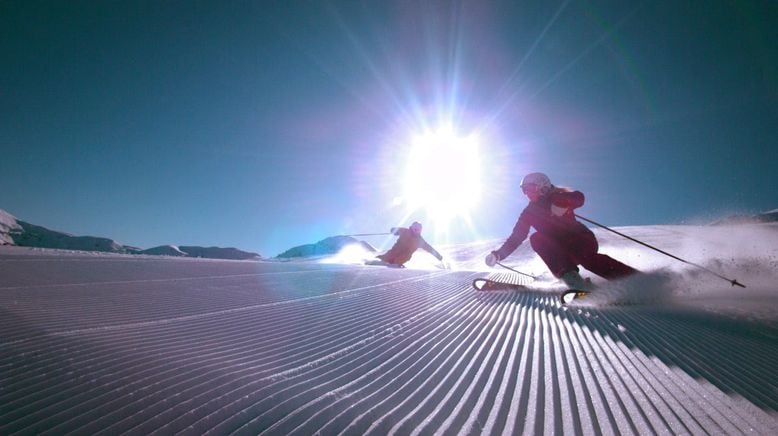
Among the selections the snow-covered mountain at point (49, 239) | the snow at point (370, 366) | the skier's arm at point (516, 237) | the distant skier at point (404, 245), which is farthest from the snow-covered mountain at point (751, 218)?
the snow-covered mountain at point (49, 239)

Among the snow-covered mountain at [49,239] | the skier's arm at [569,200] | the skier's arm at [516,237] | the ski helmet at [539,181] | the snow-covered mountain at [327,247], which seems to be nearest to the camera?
the skier's arm at [569,200]

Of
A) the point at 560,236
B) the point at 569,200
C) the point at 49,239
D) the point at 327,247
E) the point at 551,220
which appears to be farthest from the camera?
the point at 327,247

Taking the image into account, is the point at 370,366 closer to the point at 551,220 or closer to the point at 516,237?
the point at 551,220

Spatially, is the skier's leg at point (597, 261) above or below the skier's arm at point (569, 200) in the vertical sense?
below

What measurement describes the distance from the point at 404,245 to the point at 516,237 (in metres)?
7.38

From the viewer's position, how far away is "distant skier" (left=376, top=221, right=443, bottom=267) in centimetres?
1406

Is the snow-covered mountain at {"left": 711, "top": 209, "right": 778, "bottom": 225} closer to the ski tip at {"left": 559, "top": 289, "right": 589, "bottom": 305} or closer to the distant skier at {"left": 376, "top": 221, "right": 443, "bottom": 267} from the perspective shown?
the distant skier at {"left": 376, "top": 221, "right": 443, "bottom": 267}


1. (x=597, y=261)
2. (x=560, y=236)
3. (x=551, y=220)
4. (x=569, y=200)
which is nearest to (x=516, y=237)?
(x=551, y=220)

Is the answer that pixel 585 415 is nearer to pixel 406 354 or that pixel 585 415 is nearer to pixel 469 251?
pixel 406 354

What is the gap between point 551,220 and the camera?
648 cm

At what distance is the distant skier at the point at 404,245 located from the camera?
14.1m

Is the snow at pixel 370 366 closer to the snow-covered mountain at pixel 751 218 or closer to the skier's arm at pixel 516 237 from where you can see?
the skier's arm at pixel 516 237

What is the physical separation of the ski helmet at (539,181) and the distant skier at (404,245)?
769 centimetres

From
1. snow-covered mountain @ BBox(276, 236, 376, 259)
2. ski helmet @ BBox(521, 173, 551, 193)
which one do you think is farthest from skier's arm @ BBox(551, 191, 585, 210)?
snow-covered mountain @ BBox(276, 236, 376, 259)
